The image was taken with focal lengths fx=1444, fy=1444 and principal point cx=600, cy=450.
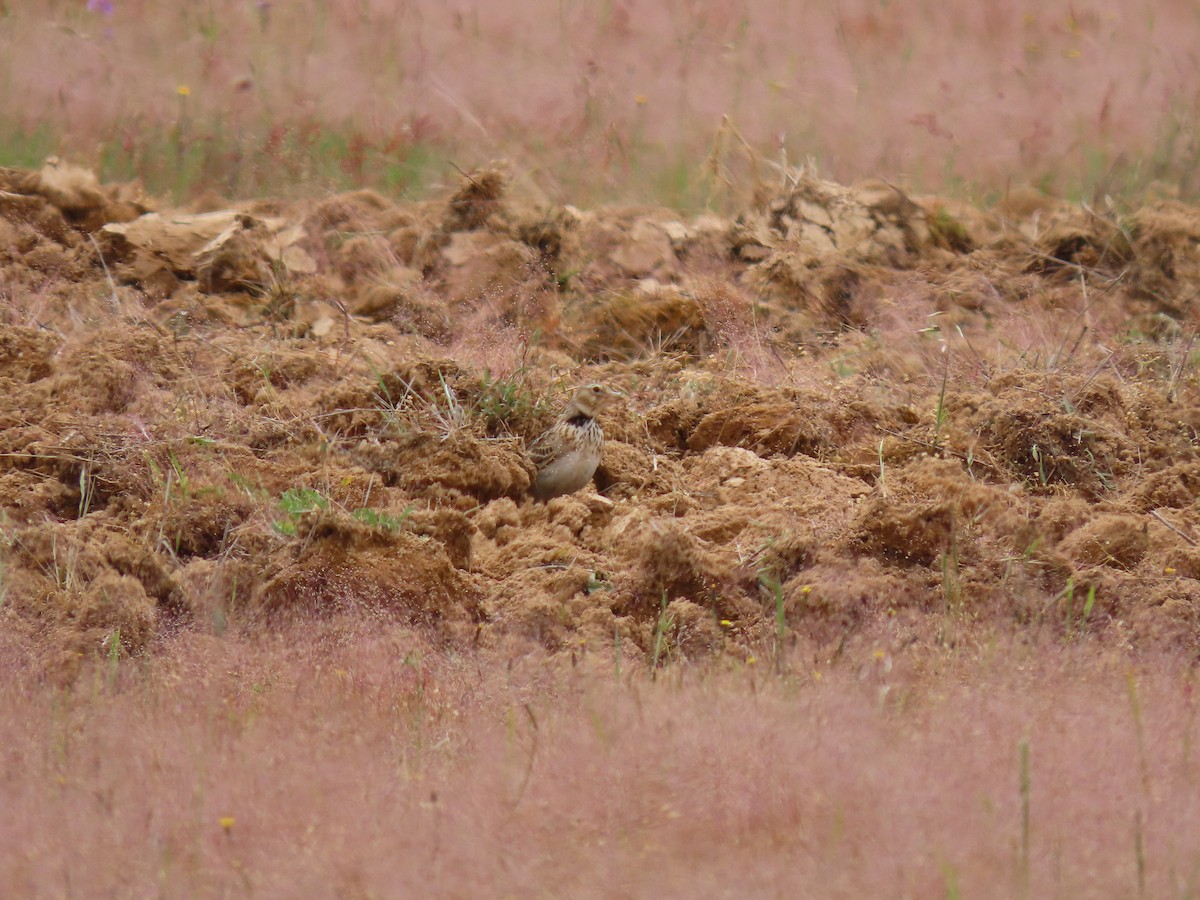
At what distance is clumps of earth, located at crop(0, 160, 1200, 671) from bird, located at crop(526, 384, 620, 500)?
8 cm

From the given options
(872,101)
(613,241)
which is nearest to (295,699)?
(613,241)

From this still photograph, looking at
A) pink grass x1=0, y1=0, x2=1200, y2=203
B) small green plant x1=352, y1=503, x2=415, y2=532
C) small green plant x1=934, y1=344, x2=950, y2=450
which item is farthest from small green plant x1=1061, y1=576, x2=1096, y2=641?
pink grass x1=0, y1=0, x2=1200, y2=203

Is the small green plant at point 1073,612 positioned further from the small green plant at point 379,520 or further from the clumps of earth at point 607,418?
the small green plant at point 379,520

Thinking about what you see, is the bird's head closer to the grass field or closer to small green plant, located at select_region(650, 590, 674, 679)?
the grass field

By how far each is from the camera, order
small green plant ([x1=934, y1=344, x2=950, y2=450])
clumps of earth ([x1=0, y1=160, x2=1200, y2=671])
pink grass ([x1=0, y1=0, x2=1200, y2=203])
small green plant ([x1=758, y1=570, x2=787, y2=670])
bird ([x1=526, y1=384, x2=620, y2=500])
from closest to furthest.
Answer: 1. small green plant ([x1=758, y1=570, x2=787, y2=670])
2. clumps of earth ([x1=0, y1=160, x2=1200, y2=671])
3. bird ([x1=526, y1=384, x2=620, y2=500])
4. small green plant ([x1=934, y1=344, x2=950, y2=450])
5. pink grass ([x1=0, y1=0, x2=1200, y2=203])

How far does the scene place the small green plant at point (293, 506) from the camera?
386cm

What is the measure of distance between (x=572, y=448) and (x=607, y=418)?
1.62 feet

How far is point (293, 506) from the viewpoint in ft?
12.7

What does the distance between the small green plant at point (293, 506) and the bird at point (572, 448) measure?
2.50ft

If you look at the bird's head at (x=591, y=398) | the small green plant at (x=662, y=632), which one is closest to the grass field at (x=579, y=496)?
the small green plant at (x=662, y=632)

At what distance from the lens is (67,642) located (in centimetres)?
350

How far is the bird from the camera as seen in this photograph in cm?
436

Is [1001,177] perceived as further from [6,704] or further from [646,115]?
[6,704]

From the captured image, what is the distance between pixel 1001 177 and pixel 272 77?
4318 millimetres
